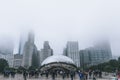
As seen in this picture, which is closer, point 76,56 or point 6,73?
point 6,73

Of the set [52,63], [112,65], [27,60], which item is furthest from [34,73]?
[27,60]

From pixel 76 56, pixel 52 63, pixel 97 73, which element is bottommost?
pixel 97 73

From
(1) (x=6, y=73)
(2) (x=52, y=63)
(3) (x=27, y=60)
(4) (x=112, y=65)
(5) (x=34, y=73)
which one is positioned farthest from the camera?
(3) (x=27, y=60)

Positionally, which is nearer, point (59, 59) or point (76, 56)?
point (59, 59)

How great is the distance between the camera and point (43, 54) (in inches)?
7564

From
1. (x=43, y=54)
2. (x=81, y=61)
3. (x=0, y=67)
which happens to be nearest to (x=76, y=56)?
(x=81, y=61)

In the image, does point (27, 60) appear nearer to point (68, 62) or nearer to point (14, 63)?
point (14, 63)

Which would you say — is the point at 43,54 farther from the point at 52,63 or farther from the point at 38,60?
the point at 52,63

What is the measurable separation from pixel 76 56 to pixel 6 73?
15080cm

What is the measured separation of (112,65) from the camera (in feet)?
323

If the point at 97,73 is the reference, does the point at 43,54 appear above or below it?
above

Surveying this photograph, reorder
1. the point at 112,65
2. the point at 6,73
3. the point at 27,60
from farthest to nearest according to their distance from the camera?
the point at 27,60 → the point at 112,65 → the point at 6,73

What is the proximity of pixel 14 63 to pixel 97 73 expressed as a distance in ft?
518

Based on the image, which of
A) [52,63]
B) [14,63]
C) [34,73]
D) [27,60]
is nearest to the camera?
[34,73]
